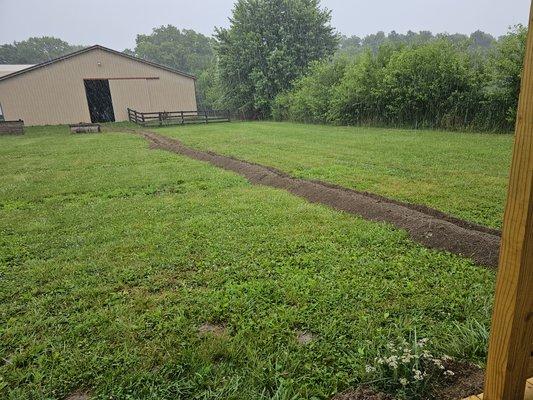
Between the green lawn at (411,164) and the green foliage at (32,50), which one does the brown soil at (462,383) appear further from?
the green foliage at (32,50)

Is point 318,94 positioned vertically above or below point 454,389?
above

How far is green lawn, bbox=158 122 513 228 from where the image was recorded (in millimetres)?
5418

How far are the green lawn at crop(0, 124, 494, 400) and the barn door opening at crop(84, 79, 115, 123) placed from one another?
2321cm

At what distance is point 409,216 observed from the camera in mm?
4609

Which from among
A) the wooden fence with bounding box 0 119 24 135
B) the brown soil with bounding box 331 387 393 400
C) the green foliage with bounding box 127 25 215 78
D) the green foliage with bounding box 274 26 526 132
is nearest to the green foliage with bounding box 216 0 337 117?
the green foliage with bounding box 274 26 526 132

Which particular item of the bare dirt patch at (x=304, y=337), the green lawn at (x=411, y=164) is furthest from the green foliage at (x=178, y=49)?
the bare dirt patch at (x=304, y=337)

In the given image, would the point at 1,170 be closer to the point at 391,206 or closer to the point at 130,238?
the point at 130,238

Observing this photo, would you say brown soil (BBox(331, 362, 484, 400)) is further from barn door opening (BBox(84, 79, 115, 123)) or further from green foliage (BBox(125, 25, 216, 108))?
green foliage (BBox(125, 25, 216, 108))

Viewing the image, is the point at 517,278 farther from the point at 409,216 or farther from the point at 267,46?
the point at 267,46

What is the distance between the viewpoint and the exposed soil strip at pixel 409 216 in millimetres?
3723

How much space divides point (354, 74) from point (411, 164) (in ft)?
39.5

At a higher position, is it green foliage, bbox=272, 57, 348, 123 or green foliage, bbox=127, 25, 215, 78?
green foliage, bbox=127, 25, 215, 78

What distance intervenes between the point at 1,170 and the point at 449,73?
15844mm

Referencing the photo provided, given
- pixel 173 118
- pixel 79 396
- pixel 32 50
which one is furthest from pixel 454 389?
pixel 32 50
